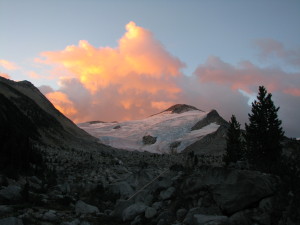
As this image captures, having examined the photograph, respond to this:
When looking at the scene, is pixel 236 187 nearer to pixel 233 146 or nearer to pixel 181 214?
pixel 181 214

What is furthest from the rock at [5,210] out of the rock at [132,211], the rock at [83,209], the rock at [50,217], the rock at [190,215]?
the rock at [190,215]

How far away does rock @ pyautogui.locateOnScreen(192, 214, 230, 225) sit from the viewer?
381 inches

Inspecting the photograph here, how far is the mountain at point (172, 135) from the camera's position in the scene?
10617cm

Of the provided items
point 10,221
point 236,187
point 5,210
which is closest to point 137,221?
point 236,187

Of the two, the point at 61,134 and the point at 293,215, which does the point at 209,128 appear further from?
the point at 293,215

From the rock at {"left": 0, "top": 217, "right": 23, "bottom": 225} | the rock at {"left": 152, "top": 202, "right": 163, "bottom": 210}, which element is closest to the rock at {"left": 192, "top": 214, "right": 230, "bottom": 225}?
the rock at {"left": 152, "top": 202, "right": 163, "bottom": 210}

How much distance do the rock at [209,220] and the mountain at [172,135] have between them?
77916 millimetres

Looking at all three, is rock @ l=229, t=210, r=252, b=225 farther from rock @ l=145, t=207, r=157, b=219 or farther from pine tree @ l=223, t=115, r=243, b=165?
pine tree @ l=223, t=115, r=243, b=165

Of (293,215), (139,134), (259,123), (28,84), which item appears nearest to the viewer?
(293,215)

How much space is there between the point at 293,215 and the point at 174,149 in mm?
99942

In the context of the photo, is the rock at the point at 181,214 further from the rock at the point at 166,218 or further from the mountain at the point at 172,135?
the mountain at the point at 172,135

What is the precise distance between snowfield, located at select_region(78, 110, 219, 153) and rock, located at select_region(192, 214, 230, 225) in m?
97.1

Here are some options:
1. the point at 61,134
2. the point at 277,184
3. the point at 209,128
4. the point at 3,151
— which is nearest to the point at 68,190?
the point at 3,151

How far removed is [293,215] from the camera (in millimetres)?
9719
